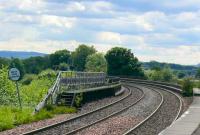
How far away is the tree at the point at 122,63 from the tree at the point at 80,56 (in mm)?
28904

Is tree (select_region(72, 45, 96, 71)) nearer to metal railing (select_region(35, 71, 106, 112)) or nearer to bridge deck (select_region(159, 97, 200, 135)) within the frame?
metal railing (select_region(35, 71, 106, 112))

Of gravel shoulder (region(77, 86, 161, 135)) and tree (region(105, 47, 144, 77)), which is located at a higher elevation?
tree (region(105, 47, 144, 77))

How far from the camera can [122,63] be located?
13875 cm

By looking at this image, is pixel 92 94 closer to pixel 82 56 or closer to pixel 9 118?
pixel 9 118

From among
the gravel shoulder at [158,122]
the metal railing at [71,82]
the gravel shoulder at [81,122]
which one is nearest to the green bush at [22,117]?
the metal railing at [71,82]

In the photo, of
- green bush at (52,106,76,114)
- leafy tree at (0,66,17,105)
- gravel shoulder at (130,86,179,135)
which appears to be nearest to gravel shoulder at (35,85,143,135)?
green bush at (52,106,76,114)

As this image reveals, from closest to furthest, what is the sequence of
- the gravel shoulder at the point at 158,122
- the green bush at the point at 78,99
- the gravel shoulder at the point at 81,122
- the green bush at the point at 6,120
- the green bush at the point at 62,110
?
the gravel shoulder at the point at 81,122
the green bush at the point at 6,120
the gravel shoulder at the point at 158,122
the green bush at the point at 62,110
the green bush at the point at 78,99

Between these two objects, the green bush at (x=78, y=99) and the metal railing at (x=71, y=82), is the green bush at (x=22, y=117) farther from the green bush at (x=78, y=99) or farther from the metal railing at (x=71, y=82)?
the green bush at (x=78, y=99)

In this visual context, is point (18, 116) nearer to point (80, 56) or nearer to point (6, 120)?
point (6, 120)

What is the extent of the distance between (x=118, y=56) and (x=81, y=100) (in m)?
113

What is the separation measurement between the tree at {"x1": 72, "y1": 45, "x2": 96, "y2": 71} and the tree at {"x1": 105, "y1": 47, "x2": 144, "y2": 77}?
28904mm

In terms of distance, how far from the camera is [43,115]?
2450 cm

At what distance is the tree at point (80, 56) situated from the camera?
178125mm

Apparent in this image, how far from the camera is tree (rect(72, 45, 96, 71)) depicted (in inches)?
7013
